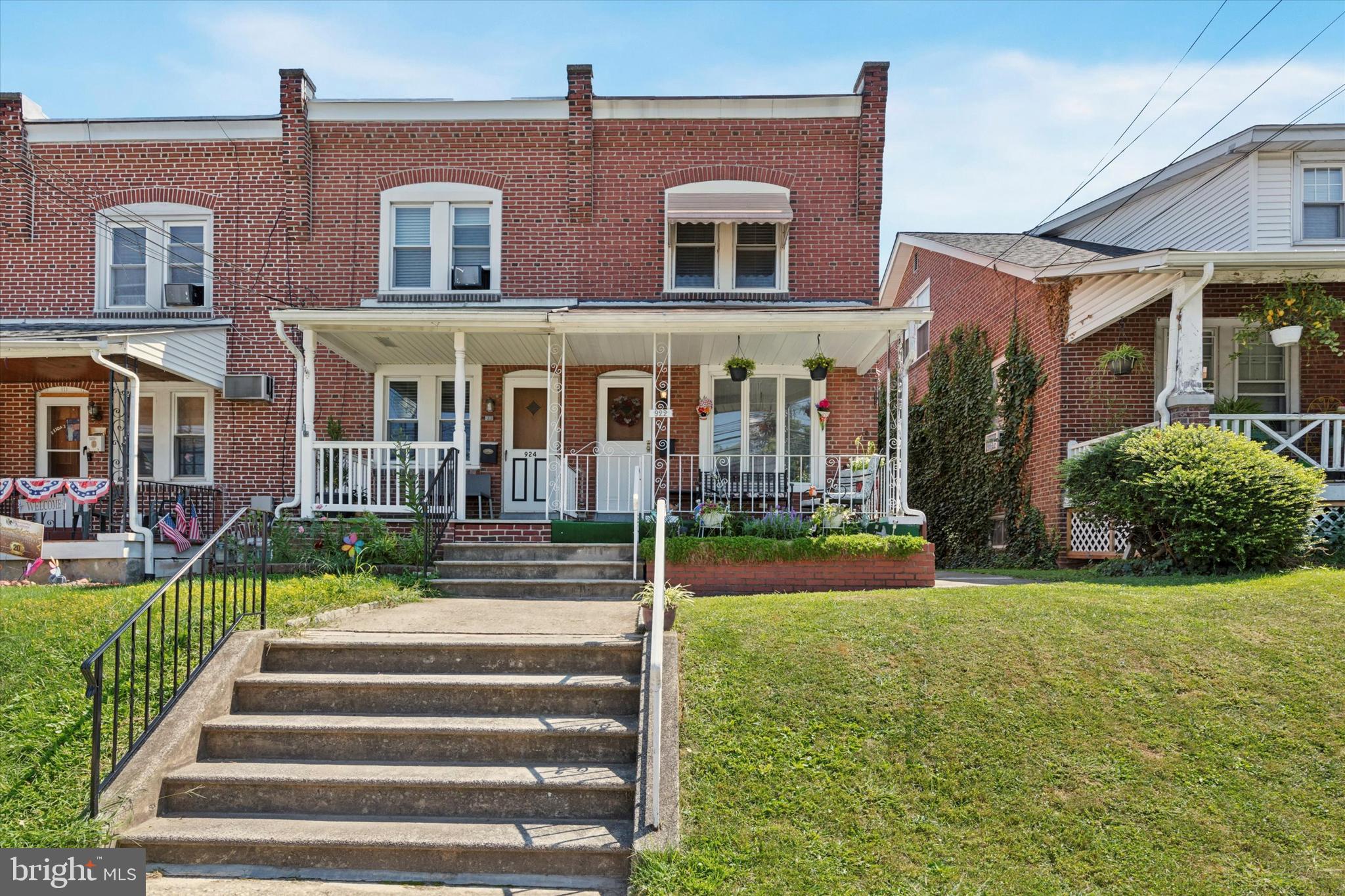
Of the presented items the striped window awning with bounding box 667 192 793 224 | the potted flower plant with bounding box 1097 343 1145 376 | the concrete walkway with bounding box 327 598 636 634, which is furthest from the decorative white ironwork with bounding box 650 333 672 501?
the potted flower plant with bounding box 1097 343 1145 376

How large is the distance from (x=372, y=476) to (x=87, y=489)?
3436mm

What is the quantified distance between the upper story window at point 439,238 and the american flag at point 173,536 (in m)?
4.57

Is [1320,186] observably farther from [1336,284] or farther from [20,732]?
[20,732]

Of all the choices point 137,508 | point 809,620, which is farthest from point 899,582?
point 137,508

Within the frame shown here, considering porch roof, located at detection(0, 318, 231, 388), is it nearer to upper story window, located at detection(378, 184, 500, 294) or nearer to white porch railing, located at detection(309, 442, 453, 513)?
white porch railing, located at detection(309, 442, 453, 513)

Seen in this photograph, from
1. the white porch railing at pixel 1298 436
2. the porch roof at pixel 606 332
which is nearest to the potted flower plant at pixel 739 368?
the porch roof at pixel 606 332

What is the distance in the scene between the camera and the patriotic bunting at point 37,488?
11672mm

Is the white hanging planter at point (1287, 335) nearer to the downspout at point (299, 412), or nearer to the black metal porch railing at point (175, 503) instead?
the downspout at point (299, 412)

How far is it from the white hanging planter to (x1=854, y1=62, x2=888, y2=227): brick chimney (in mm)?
5491

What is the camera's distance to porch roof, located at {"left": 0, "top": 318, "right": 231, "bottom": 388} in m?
11.5

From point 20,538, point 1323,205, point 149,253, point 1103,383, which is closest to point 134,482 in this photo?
point 20,538

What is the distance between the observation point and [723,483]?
42.7ft

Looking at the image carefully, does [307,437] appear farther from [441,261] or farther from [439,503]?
[441,261]

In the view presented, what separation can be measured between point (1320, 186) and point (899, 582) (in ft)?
32.9
